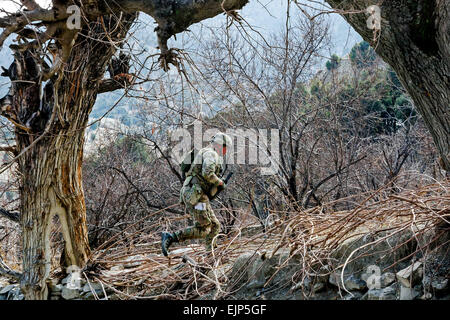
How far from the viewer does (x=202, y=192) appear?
18.5 ft

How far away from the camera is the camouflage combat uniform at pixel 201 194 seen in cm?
556

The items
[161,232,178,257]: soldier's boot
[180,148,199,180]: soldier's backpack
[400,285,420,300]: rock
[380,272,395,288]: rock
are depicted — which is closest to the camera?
[400,285,420,300]: rock

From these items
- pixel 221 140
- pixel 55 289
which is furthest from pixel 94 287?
pixel 221 140

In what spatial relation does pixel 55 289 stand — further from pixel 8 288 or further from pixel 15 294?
pixel 8 288

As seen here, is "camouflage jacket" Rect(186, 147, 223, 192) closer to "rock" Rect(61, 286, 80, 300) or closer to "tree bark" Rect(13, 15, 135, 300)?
"tree bark" Rect(13, 15, 135, 300)

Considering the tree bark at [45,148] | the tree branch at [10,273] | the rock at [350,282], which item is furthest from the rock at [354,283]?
the tree branch at [10,273]

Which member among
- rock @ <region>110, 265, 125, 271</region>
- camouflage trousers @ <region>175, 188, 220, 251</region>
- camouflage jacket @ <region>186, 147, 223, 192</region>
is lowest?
rock @ <region>110, 265, 125, 271</region>

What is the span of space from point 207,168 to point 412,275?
2.75 m

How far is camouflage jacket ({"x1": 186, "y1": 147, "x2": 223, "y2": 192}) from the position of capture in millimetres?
5473

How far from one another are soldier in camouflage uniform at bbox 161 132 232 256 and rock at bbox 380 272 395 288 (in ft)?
7.69

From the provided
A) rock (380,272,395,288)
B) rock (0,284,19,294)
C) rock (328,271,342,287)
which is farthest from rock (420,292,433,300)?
rock (0,284,19,294)

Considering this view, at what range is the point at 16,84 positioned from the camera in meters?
5.05
